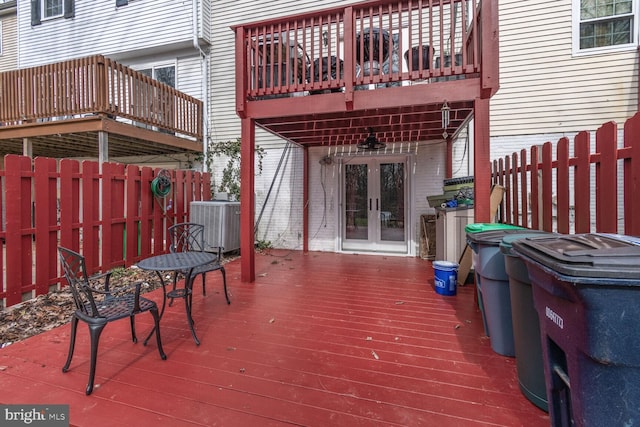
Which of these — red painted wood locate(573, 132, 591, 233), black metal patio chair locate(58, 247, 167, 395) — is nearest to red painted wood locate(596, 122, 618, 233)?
red painted wood locate(573, 132, 591, 233)

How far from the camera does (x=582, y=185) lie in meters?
2.63

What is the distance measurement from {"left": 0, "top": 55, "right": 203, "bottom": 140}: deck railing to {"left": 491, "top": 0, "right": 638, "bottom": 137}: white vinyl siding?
6909mm

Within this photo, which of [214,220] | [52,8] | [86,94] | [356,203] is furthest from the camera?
[52,8]

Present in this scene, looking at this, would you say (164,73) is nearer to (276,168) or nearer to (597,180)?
(276,168)

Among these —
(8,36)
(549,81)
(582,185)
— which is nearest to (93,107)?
(582,185)

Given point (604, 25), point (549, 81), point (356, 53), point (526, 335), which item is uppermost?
point (604, 25)

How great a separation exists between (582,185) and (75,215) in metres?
5.96

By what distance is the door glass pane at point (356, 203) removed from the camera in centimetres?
670

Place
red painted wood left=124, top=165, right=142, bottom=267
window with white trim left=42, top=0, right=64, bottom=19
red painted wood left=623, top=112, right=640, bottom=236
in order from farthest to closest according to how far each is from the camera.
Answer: window with white trim left=42, top=0, right=64, bottom=19, red painted wood left=124, top=165, right=142, bottom=267, red painted wood left=623, top=112, right=640, bottom=236

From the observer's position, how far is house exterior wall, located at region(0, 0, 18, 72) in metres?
9.67

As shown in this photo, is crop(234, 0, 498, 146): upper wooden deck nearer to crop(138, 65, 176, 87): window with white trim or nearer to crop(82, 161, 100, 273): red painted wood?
crop(82, 161, 100, 273): red painted wood

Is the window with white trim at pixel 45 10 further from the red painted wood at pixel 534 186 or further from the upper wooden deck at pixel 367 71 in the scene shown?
the red painted wood at pixel 534 186

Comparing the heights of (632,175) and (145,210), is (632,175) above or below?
above

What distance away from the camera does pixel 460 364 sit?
88.4 inches
